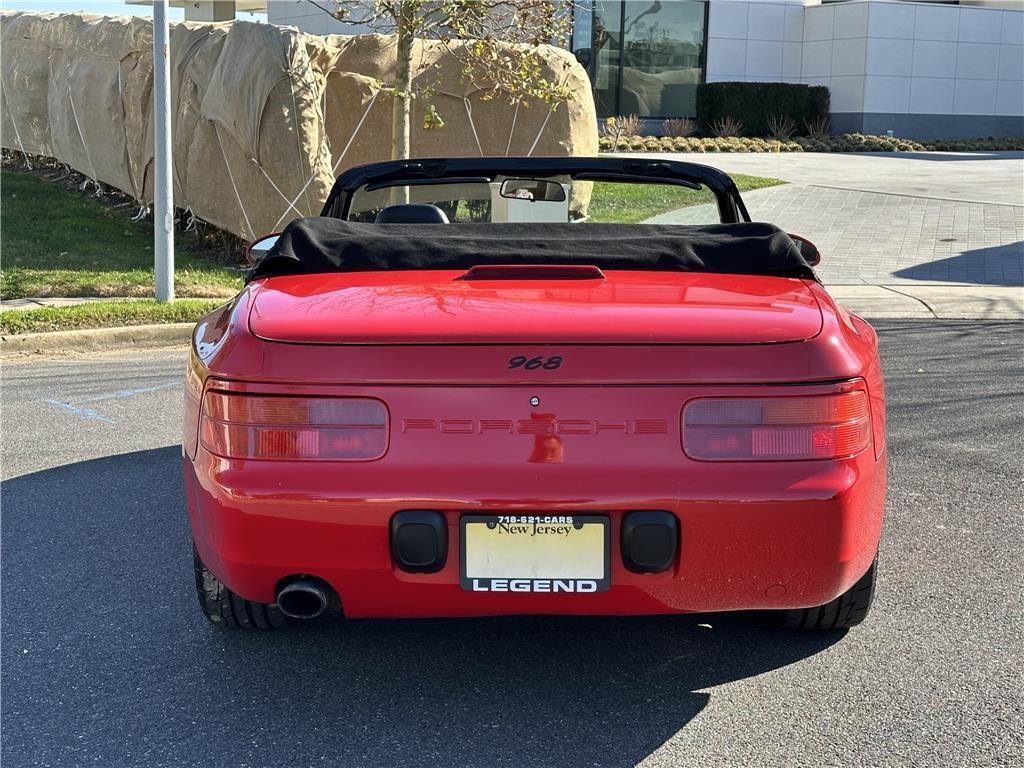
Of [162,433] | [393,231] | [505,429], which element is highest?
[393,231]

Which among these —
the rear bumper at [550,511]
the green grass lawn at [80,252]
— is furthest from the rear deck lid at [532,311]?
the green grass lawn at [80,252]

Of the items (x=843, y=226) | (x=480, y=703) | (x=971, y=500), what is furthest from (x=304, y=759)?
(x=843, y=226)

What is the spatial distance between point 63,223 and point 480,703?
11.7 meters

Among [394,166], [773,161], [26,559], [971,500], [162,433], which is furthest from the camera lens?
[773,161]

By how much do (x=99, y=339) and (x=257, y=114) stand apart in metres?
3.39

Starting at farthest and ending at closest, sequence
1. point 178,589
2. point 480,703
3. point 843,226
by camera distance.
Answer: point 843,226 → point 178,589 → point 480,703

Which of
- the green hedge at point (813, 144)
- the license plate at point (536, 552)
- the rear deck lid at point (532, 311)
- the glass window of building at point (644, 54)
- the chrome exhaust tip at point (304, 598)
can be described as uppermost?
the glass window of building at point (644, 54)

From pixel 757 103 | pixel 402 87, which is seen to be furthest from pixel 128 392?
pixel 757 103

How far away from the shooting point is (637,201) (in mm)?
17016

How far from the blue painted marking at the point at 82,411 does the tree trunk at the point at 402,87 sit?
4.53m

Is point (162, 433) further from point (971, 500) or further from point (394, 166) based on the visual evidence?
point (971, 500)

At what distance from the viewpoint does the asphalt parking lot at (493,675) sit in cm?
277

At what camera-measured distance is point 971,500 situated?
480cm

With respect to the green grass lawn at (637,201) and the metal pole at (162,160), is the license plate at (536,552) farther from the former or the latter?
the green grass lawn at (637,201)
